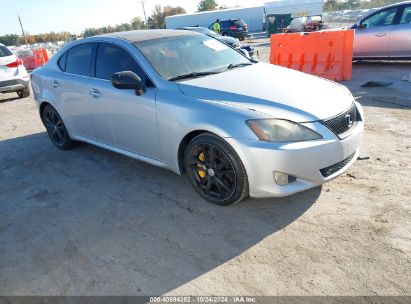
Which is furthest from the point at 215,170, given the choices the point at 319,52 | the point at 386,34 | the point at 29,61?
the point at 29,61

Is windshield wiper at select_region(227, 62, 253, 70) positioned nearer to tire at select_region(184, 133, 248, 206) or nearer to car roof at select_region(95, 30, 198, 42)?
car roof at select_region(95, 30, 198, 42)

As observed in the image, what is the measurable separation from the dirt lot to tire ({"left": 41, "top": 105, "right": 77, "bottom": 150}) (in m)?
0.84

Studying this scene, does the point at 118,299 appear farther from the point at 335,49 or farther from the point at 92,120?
the point at 335,49

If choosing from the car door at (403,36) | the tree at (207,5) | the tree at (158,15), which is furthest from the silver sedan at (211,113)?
the tree at (207,5)

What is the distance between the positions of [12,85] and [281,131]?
9151 mm

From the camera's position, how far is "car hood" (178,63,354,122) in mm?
3186

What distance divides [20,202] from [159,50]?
235cm

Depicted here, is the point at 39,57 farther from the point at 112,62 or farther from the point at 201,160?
the point at 201,160

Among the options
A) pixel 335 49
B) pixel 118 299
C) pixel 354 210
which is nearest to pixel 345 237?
pixel 354 210

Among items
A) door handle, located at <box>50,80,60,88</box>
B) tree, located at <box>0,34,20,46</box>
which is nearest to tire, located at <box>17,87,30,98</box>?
door handle, located at <box>50,80,60,88</box>

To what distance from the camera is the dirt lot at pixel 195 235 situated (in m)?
2.62

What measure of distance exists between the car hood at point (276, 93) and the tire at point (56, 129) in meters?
2.68

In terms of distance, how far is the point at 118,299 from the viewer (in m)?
2.54

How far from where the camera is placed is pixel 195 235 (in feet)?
10.4
